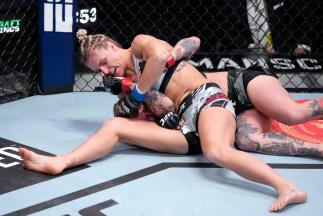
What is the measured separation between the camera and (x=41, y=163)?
1.75 metres

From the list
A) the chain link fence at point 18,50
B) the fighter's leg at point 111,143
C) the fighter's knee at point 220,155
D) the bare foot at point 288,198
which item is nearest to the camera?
the bare foot at point 288,198

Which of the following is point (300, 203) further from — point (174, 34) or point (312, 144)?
point (174, 34)

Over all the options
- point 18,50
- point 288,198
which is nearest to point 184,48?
point 288,198

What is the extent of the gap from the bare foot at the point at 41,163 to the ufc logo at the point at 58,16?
39.2 inches

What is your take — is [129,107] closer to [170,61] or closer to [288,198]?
[170,61]

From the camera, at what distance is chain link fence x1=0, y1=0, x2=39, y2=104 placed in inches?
100

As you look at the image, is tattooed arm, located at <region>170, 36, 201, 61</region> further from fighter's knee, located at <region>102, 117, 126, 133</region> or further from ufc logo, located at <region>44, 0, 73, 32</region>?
ufc logo, located at <region>44, 0, 73, 32</region>

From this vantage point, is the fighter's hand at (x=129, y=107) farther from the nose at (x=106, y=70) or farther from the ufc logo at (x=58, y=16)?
the ufc logo at (x=58, y=16)

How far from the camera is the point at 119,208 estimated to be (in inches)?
60.0

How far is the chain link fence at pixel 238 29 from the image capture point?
291 cm

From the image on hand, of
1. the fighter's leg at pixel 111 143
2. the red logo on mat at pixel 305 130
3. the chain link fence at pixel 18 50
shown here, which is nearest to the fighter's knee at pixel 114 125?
the fighter's leg at pixel 111 143

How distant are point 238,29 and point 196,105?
1.16 metres

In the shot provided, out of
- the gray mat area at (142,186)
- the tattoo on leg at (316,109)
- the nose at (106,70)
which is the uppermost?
the nose at (106,70)

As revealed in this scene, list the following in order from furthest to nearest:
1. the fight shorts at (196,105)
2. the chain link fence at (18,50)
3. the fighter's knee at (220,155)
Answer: the chain link fence at (18,50) < the fight shorts at (196,105) < the fighter's knee at (220,155)
